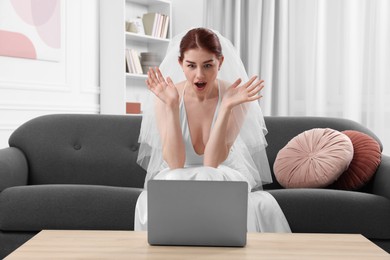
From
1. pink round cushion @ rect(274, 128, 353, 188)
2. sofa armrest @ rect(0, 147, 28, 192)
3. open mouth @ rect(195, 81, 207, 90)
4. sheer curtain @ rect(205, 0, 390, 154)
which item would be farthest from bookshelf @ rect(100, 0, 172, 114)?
open mouth @ rect(195, 81, 207, 90)

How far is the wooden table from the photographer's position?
1.36m

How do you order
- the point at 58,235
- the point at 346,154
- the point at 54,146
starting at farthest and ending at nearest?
the point at 54,146 < the point at 346,154 < the point at 58,235

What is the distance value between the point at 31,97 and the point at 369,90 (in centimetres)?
278

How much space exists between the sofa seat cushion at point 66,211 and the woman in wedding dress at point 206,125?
125 millimetres

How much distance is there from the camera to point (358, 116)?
448 centimetres

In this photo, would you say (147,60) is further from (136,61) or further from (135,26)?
(135,26)

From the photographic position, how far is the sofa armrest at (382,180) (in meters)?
2.53

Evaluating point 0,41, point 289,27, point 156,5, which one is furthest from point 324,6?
point 0,41

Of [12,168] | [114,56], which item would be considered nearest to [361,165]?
[12,168]

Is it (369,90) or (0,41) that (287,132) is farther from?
(0,41)

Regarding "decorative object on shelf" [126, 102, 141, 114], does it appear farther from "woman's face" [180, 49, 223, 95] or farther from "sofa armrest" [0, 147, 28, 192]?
"woman's face" [180, 49, 223, 95]

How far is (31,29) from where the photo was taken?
4582mm

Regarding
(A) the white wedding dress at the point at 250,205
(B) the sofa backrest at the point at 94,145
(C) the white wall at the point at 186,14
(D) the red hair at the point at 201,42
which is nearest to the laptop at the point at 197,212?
(A) the white wedding dress at the point at 250,205

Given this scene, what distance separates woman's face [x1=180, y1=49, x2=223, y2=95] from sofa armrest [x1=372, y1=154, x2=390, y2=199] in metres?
0.94
